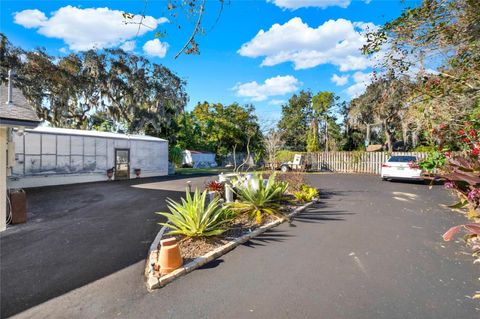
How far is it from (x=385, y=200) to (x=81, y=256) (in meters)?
9.20

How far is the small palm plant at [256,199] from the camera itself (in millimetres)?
7013

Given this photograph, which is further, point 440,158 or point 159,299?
point 440,158

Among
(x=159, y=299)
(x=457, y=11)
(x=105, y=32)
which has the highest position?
(x=457, y=11)

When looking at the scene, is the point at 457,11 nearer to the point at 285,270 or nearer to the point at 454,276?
the point at 454,276

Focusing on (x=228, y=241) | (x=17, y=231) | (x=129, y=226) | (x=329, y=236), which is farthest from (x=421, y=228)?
(x=17, y=231)

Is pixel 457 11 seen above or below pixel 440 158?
above

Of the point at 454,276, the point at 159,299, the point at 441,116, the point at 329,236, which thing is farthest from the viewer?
the point at 441,116

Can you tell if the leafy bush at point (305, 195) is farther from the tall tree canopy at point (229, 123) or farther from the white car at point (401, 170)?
the tall tree canopy at point (229, 123)

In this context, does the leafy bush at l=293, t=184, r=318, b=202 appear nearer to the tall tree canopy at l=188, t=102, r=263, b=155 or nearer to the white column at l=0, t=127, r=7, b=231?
the white column at l=0, t=127, r=7, b=231

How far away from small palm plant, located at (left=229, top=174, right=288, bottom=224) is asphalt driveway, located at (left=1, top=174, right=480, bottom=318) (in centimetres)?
83

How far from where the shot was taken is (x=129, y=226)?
676cm

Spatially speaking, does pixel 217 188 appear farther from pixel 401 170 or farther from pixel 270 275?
pixel 401 170

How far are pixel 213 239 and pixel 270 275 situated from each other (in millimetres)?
1596

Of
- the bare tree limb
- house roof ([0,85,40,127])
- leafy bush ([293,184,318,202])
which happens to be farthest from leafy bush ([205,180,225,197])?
the bare tree limb
